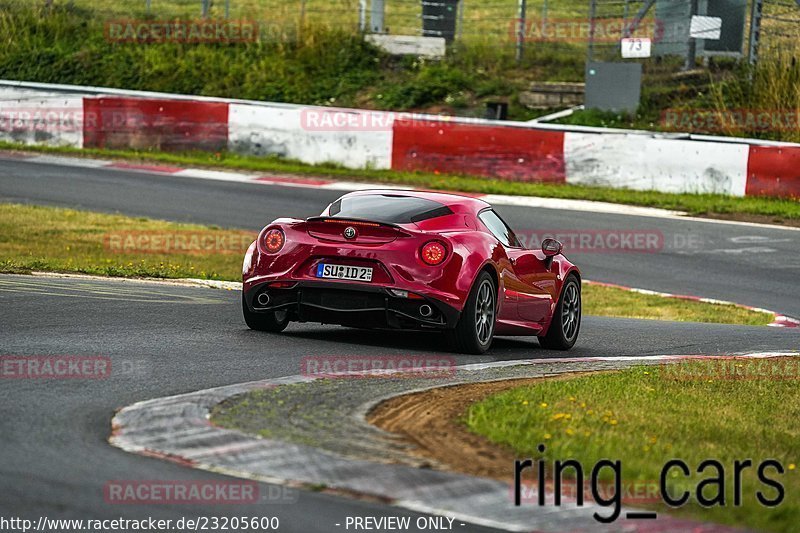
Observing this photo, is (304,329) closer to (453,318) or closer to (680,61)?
(453,318)

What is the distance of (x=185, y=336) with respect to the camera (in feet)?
30.0

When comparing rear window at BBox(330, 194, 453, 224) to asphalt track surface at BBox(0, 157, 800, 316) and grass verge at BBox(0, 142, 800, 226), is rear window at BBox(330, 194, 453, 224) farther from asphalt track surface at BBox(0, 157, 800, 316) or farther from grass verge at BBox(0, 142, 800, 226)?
grass verge at BBox(0, 142, 800, 226)

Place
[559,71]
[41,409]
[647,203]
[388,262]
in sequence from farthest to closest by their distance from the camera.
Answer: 1. [559,71]
2. [647,203]
3. [388,262]
4. [41,409]

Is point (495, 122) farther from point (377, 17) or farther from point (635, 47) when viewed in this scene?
point (377, 17)

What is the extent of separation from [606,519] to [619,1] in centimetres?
2382

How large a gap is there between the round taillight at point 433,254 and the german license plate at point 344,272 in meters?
0.39

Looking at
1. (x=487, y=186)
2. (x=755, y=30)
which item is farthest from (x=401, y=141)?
Answer: (x=755, y=30)

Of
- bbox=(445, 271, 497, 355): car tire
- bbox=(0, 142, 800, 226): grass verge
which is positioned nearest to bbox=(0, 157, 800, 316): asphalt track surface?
bbox=(0, 142, 800, 226): grass verge

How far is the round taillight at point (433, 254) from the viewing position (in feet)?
29.8

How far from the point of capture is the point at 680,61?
28.0 m

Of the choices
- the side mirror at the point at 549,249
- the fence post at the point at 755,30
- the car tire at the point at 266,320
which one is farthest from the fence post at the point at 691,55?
the car tire at the point at 266,320

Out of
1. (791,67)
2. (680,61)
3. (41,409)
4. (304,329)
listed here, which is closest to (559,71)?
(680,61)

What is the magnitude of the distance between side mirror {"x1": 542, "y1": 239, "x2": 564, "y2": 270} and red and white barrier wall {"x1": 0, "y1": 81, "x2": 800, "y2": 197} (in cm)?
1258

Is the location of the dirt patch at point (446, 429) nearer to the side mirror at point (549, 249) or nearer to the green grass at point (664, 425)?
the green grass at point (664, 425)
